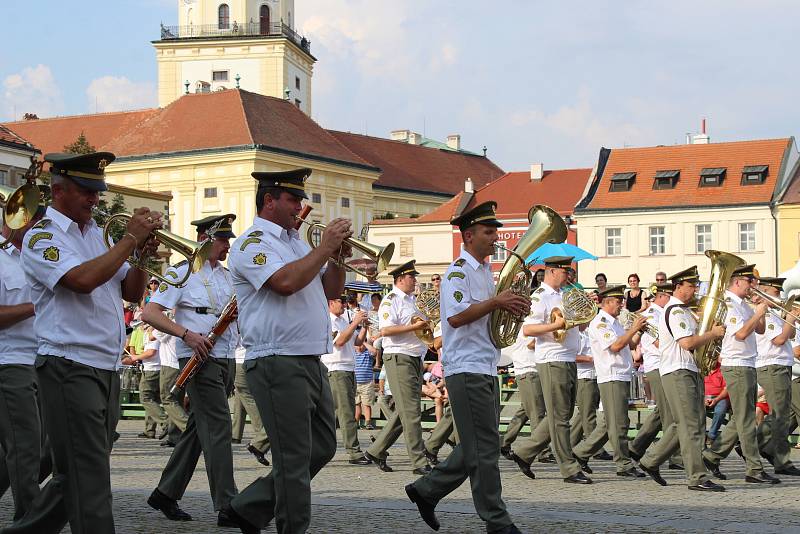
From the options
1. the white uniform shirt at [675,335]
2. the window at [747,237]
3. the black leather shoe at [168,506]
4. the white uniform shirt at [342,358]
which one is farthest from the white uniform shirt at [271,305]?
the window at [747,237]

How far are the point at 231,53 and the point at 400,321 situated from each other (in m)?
88.7

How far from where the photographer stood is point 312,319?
7.68 metres

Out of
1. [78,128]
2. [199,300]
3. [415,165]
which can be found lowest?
[199,300]

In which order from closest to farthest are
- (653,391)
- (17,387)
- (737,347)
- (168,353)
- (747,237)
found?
(17,387), (737,347), (653,391), (168,353), (747,237)

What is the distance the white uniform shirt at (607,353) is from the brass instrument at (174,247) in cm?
541

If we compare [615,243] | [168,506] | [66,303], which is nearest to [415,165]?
[615,243]

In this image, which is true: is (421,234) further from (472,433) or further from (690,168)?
(472,433)

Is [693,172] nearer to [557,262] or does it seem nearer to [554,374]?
[557,262]

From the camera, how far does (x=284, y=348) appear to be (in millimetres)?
7578

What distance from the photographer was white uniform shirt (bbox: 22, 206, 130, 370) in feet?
21.8

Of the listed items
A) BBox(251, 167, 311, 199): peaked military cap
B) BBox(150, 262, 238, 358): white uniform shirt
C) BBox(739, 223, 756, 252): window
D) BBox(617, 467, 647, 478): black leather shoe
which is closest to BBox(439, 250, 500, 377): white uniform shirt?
BBox(251, 167, 311, 199): peaked military cap

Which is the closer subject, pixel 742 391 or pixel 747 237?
pixel 742 391

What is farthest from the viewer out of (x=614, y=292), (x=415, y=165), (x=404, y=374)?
(x=415, y=165)

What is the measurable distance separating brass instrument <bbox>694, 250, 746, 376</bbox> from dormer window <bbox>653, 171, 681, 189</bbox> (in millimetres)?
56962
